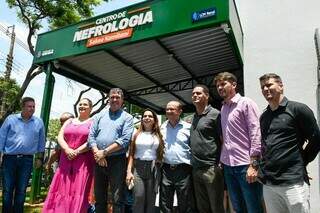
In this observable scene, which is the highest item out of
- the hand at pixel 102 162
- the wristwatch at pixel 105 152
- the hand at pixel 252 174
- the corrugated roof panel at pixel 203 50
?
the corrugated roof panel at pixel 203 50

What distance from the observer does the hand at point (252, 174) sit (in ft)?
9.46

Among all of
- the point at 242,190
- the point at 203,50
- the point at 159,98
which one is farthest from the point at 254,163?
the point at 159,98

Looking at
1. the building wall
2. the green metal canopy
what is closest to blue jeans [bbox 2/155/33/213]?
the green metal canopy

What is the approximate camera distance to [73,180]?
4074mm

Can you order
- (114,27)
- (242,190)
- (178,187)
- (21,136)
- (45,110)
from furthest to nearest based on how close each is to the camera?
1. (45,110)
2. (114,27)
3. (21,136)
4. (178,187)
5. (242,190)

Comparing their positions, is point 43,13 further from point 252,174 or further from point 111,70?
point 252,174

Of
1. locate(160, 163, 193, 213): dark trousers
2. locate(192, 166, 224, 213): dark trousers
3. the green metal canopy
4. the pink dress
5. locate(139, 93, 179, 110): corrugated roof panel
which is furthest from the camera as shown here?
locate(139, 93, 179, 110): corrugated roof panel

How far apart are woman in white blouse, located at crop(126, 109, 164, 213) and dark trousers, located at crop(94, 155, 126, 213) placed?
0.11 meters

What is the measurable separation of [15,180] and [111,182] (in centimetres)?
168

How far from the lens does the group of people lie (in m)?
2.62

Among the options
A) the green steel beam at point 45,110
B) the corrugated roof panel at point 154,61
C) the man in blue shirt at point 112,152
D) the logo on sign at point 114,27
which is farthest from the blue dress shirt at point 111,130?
the green steel beam at point 45,110

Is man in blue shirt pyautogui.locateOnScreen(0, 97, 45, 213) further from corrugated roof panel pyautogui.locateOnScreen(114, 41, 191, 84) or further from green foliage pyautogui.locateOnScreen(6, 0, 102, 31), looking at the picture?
green foliage pyautogui.locateOnScreen(6, 0, 102, 31)

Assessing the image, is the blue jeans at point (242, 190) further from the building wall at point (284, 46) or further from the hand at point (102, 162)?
the building wall at point (284, 46)

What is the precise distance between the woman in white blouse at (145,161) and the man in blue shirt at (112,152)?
0.13 m
